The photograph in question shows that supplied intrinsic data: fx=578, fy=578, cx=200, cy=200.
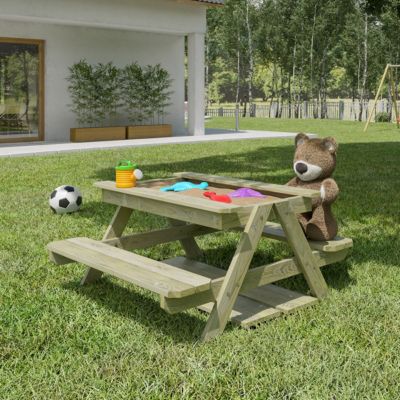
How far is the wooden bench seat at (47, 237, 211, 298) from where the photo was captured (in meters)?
2.96

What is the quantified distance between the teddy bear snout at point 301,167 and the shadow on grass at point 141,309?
1.33 metres

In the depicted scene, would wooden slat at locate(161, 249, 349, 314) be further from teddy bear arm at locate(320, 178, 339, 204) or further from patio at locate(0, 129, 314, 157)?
patio at locate(0, 129, 314, 157)

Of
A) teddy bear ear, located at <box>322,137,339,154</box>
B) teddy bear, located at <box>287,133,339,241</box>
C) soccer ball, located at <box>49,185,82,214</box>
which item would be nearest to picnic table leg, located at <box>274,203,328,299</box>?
teddy bear, located at <box>287,133,339,241</box>

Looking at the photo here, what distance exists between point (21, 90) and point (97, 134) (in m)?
2.31

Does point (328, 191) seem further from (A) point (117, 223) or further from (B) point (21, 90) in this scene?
(B) point (21, 90)

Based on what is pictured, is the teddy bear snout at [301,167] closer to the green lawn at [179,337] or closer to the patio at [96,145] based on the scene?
the green lawn at [179,337]

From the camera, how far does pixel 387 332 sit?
3328 mm

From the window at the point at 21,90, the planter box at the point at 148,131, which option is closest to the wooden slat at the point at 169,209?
the window at the point at 21,90

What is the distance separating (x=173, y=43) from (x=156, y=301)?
1504 centimetres

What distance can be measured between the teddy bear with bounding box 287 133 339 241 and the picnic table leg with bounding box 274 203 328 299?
388 millimetres

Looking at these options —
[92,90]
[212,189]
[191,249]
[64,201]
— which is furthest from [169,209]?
[92,90]

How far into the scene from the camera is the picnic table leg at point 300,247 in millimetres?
3581

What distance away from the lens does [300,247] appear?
3.69 metres

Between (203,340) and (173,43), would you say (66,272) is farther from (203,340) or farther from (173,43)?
(173,43)
